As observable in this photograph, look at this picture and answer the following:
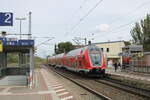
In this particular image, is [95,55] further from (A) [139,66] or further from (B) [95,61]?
(A) [139,66]

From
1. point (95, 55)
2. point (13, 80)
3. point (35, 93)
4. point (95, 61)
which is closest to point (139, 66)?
point (95, 55)

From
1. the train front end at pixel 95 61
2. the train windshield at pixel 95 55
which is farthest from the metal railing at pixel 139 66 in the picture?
the train windshield at pixel 95 55

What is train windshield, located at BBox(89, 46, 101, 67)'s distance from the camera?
26.5 metres

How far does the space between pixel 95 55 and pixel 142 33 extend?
126 ft

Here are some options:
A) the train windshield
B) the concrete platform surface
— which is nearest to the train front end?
the train windshield

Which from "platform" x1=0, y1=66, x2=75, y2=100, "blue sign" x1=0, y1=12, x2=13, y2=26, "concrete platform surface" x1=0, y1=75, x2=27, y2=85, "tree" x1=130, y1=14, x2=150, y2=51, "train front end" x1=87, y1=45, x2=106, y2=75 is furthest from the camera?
"tree" x1=130, y1=14, x2=150, y2=51

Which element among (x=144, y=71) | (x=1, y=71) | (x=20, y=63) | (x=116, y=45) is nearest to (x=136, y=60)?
(x=144, y=71)

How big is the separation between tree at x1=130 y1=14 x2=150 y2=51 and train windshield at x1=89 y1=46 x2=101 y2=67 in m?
34.8

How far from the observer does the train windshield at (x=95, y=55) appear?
87.0 ft

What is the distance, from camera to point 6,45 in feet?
64.1

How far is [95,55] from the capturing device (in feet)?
88.3

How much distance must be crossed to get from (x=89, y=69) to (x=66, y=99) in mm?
12395

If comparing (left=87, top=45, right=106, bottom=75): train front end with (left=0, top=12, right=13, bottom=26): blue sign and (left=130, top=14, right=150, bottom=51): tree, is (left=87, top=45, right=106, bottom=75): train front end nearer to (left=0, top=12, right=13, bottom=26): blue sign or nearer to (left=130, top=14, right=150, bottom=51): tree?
(left=0, top=12, right=13, bottom=26): blue sign

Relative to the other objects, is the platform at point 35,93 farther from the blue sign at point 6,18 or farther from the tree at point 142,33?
the tree at point 142,33
